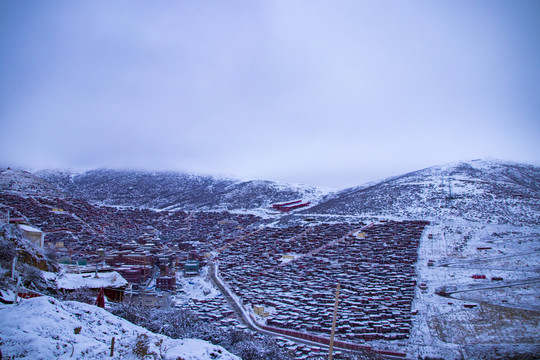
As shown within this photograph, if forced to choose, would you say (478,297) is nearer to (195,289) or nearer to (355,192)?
(195,289)

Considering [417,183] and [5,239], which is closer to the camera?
[5,239]

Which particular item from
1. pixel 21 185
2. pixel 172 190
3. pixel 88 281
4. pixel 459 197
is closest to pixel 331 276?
pixel 88 281

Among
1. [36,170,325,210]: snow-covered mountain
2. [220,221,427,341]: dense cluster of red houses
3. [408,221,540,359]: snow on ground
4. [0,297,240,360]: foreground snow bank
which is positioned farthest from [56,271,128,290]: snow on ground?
[36,170,325,210]: snow-covered mountain

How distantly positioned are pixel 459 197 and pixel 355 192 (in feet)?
70.1

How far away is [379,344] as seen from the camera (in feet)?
48.0

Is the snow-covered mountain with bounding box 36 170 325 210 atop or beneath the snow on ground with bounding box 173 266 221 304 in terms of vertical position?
atop

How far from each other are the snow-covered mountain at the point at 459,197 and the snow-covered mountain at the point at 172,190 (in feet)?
44.9

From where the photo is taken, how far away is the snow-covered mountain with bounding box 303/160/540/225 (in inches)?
1677

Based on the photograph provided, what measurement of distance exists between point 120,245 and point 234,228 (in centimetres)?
1680

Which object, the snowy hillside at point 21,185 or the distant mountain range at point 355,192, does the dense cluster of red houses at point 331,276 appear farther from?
the snowy hillside at point 21,185

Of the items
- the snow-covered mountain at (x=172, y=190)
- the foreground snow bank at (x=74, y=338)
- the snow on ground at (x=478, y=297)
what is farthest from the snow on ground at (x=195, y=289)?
the snow-covered mountain at (x=172, y=190)

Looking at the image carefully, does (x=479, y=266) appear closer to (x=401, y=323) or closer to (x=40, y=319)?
(x=401, y=323)

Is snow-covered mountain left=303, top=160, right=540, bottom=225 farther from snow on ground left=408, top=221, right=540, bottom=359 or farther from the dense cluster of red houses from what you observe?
snow on ground left=408, top=221, right=540, bottom=359

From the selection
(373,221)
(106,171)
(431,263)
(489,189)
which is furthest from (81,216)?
(106,171)
